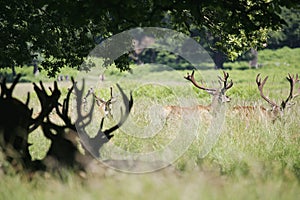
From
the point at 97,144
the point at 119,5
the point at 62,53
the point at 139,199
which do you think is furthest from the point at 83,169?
the point at 62,53

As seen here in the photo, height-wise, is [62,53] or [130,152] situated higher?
[62,53]

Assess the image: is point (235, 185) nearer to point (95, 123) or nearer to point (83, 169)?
point (83, 169)

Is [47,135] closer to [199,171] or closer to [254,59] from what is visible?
[199,171]

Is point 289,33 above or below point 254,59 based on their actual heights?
above

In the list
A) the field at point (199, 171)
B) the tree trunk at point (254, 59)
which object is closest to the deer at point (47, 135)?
the field at point (199, 171)

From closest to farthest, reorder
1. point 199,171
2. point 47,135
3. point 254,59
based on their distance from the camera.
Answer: point 199,171 → point 47,135 → point 254,59

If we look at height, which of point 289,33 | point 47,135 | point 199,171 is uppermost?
point 289,33

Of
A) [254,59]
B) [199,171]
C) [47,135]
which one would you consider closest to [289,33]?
[254,59]

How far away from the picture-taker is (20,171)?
493cm

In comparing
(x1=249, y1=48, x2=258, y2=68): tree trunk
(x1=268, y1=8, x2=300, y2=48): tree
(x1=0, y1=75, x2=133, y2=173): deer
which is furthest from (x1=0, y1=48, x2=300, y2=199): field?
(x1=268, y1=8, x2=300, y2=48): tree

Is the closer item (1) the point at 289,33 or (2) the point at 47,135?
(2) the point at 47,135

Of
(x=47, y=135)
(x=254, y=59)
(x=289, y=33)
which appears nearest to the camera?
(x=47, y=135)

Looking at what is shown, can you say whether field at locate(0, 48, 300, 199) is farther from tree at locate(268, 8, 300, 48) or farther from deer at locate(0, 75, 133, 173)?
tree at locate(268, 8, 300, 48)

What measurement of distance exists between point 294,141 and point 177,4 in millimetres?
3335
